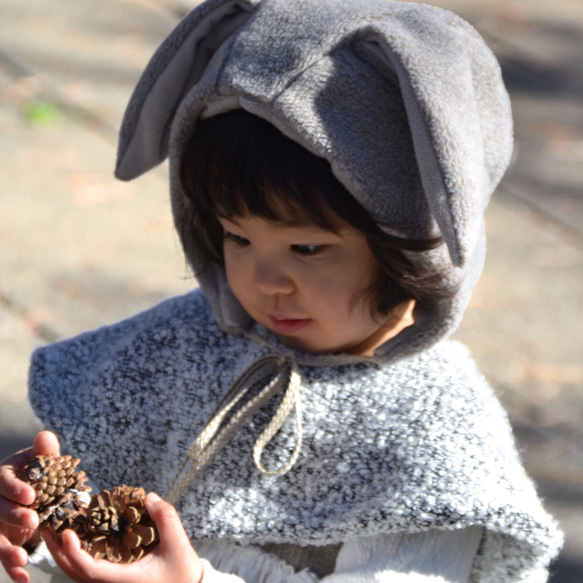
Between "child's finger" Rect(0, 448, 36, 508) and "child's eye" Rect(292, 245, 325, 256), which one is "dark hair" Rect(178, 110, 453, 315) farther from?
"child's finger" Rect(0, 448, 36, 508)

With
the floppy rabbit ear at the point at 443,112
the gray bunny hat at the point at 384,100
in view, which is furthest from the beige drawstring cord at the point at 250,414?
the floppy rabbit ear at the point at 443,112

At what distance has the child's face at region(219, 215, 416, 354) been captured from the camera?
1422 mm

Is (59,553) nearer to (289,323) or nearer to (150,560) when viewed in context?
(150,560)

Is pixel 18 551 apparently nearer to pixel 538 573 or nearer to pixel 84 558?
pixel 84 558

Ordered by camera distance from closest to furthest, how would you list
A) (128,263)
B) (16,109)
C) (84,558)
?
1. (84,558)
2. (128,263)
3. (16,109)

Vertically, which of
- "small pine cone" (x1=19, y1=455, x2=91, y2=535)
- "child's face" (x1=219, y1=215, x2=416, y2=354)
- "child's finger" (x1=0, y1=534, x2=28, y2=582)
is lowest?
"child's finger" (x1=0, y1=534, x2=28, y2=582)

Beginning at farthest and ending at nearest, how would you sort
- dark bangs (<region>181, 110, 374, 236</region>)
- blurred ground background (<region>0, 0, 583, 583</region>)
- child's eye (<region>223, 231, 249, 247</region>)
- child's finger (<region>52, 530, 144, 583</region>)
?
blurred ground background (<region>0, 0, 583, 583</region>) → child's eye (<region>223, 231, 249, 247</region>) → dark bangs (<region>181, 110, 374, 236</region>) → child's finger (<region>52, 530, 144, 583</region>)

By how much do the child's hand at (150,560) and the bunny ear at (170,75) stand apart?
626mm

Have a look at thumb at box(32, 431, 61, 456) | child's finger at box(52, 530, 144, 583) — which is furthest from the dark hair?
child's finger at box(52, 530, 144, 583)

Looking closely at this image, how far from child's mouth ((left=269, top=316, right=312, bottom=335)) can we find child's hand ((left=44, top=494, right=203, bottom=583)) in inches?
13.6

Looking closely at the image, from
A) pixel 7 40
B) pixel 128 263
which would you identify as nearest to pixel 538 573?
pixel 128 263

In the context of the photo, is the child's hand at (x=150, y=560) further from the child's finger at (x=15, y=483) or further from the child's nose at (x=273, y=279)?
the child's nose at (x=273, y=279)

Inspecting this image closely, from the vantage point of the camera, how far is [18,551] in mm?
1395

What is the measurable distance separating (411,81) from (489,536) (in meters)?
0.73
